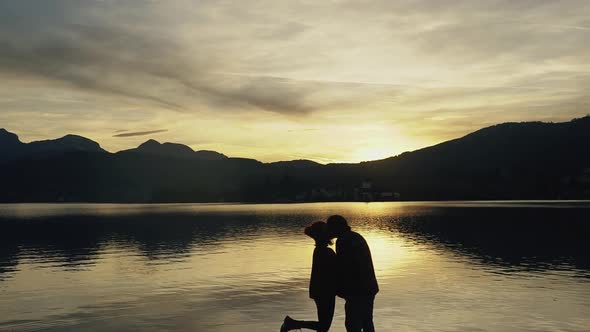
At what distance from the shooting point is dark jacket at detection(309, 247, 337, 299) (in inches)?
546

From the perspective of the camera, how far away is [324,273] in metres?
14.0

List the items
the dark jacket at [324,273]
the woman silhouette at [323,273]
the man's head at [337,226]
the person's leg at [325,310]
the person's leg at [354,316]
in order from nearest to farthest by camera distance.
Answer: the man's head at [337,226]
the person's leg at [354,316]
the woman silhouette at [323,273]
the dark jacket at [324,273]
the person's leg at [325,310]

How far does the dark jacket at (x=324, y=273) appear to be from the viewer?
13867mm

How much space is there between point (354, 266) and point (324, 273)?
138 cm

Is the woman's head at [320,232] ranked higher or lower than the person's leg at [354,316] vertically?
higher

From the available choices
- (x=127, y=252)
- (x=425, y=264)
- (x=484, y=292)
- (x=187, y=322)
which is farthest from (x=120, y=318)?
(x=127, y=252)

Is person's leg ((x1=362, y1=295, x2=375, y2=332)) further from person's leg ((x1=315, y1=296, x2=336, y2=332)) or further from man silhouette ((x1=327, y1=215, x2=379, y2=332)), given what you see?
person's leg ((x1=315, y1=296, x2=336, y2=332))

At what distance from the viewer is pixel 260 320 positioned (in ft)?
70.3

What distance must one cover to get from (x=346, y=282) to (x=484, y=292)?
17.9 m

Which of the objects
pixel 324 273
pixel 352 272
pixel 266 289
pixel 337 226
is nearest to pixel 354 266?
pixel 352 272

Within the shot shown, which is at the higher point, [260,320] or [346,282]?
[346,282]

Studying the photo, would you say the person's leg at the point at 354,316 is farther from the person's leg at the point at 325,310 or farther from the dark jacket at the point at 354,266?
the person's leg at the point at 325,310

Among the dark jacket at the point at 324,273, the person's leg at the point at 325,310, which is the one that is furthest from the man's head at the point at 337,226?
the person's leg at the point at 325,310

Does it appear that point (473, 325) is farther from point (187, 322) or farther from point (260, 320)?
point (187, 322)
